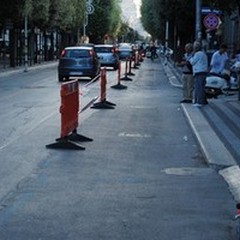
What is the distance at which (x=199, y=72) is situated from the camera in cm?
1958

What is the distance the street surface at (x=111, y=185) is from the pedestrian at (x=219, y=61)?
26.4 ft

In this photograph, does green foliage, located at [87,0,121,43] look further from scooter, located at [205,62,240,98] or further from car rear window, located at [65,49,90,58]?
scooter, located at [205,62,240,98]

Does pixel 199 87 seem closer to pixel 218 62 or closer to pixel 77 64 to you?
pixel 218 62

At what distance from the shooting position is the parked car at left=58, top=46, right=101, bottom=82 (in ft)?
111

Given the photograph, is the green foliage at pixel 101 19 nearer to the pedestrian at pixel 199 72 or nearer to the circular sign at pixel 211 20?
the circular sign at pixel 211 20

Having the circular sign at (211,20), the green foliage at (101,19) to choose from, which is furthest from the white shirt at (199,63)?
the green foliage at (101,19)

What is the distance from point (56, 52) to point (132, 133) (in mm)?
63135

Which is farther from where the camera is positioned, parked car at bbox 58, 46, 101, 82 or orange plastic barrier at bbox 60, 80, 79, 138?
parked car at bbox 58, 46, 101, 82

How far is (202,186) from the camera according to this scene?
9.07 metres

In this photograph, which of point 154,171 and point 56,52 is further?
point 56,52

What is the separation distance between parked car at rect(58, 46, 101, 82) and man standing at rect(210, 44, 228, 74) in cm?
1035

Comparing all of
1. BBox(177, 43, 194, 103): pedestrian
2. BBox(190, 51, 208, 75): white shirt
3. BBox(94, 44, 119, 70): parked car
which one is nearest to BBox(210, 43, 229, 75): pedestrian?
BBox(177, 43, 194, 103): pedestrian

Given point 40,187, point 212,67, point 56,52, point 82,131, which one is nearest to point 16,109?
point 82,131

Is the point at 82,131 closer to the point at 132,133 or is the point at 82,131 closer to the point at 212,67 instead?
the point at 132,133
